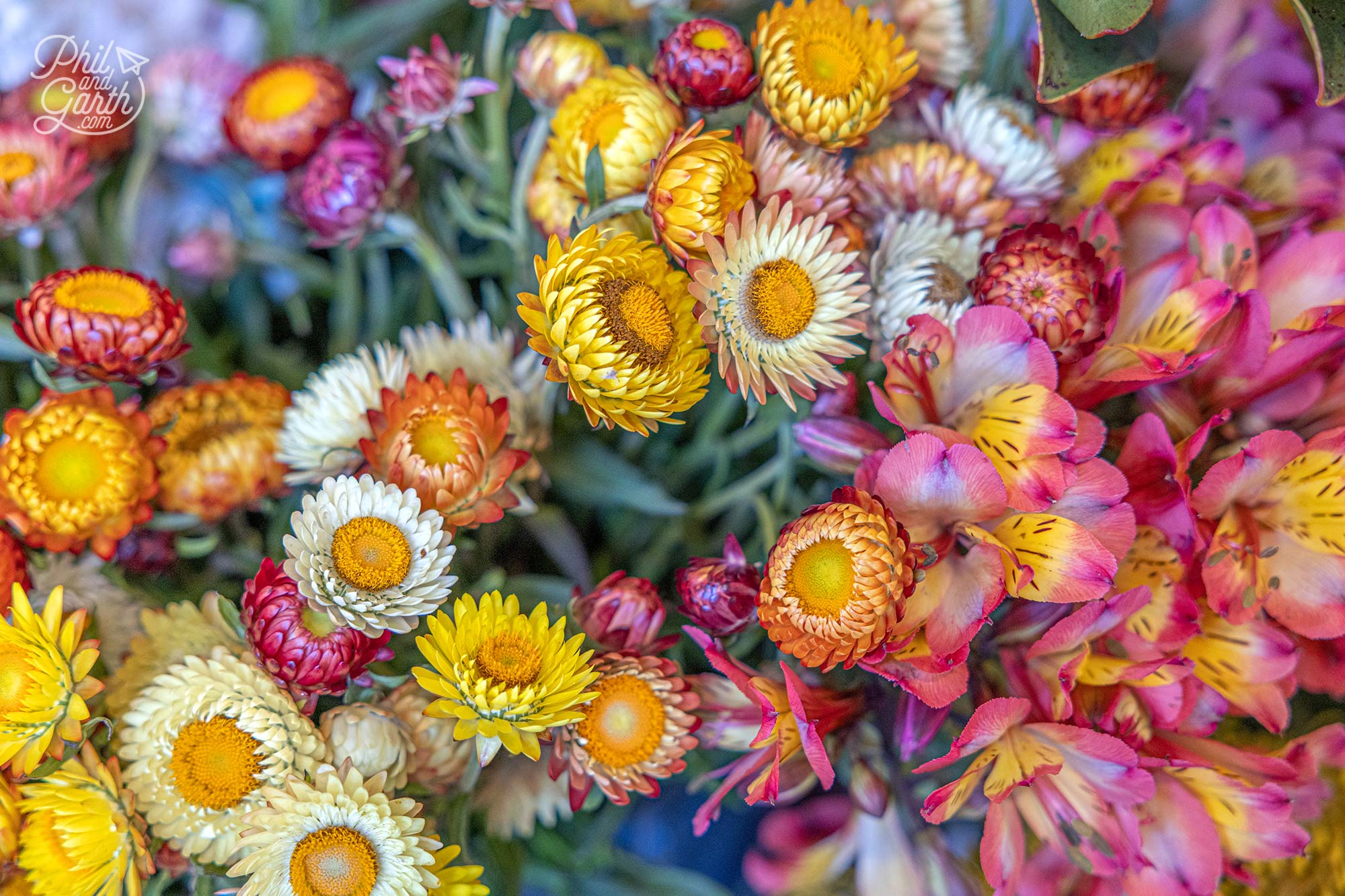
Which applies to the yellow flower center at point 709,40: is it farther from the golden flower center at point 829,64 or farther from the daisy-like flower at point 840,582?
the daisy-like flower at point 840,582

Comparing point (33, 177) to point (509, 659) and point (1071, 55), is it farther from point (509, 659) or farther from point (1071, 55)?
point (1071, 55)

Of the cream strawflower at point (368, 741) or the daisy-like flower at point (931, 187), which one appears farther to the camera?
the daisy-like flower at point (931, 187)

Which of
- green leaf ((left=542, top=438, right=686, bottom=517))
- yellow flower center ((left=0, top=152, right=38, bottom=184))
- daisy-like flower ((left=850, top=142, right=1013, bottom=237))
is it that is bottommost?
green leaf ((left=542, top=438, right=686, bottom=517))

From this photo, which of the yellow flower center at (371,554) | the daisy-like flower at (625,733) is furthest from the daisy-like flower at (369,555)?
the daisy-like flower at (625,733)

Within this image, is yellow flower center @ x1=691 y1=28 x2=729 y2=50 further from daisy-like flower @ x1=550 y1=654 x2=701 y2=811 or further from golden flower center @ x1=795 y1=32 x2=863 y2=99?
daisy-like flower @ x1=550 y1=654 x2=701 y2=811

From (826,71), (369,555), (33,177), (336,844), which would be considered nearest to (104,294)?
(33,177)

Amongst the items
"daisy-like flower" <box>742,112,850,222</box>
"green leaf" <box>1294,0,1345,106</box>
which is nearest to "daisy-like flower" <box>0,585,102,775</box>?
"daisy-like flower" <box>742,112,850,222</box>

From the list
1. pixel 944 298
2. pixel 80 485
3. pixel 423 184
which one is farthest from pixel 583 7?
pixel 80 485
